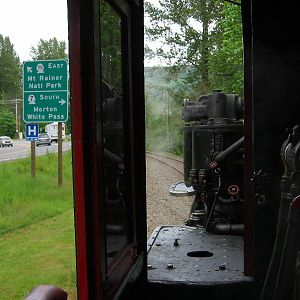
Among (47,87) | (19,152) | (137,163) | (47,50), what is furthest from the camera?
(19,152)

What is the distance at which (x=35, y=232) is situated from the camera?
6773mm

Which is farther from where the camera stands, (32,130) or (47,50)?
(47,50)

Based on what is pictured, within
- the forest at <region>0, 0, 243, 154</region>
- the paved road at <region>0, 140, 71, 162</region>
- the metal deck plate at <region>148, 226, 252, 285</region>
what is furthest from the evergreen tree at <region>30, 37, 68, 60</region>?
the metal deck plate at <region>148, 226, 252, 285</region>

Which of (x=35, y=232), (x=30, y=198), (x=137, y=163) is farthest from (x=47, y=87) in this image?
(x=137, y=163)

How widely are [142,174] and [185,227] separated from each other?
109cm

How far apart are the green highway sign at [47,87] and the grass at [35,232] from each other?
1.71 metres

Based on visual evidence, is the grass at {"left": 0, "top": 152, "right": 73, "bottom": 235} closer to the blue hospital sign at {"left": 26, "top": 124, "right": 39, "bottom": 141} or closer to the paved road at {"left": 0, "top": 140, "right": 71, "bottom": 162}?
the blue hospital sign at {"left": 26, "top": 124, "right": 39, "bottom": 141}

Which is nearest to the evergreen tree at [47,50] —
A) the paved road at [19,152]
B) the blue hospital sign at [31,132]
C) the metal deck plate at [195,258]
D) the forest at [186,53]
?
the forest at [186,53]

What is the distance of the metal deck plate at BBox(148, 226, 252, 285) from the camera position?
226 centimetres

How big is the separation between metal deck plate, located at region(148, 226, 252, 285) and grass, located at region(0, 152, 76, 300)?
6.15 ft

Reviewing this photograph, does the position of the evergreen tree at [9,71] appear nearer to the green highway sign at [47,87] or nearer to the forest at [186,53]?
the forest at [186,53]

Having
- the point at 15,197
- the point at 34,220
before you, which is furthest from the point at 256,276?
the point at 15,197

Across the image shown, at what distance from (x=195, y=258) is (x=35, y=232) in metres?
4.67

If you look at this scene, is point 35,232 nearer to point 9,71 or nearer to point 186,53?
point 9,71
